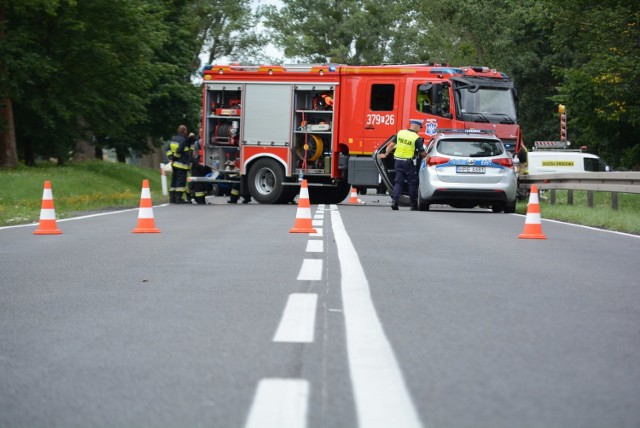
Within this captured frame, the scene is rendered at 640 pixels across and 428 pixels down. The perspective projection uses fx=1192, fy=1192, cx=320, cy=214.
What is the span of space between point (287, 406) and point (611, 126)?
4359 cm

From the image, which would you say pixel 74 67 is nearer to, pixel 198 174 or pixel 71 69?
pixel 71 69

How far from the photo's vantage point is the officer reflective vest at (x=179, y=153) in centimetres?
2831

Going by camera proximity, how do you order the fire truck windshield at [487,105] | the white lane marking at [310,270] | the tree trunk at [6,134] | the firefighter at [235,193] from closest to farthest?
the white lane marking at [310,270], the fire truck windshield at [487,105], the firefighter at [235,193], the tree trunk at [6,134]

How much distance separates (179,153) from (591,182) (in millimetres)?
10058

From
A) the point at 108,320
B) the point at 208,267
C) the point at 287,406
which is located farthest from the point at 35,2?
the point at 287,406

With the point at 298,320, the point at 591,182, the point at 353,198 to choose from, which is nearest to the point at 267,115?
the point at 353,198

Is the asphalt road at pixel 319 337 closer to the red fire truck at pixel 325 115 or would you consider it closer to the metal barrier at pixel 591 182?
the metal barrier at pixel 591 182

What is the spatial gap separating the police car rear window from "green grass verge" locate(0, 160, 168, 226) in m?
7.45

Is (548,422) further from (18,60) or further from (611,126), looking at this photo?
(611,126)

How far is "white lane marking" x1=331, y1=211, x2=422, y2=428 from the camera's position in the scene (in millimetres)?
4473

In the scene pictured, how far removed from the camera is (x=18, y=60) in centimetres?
3728

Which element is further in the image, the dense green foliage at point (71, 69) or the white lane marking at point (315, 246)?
the dense green foliage at point (71, 69)

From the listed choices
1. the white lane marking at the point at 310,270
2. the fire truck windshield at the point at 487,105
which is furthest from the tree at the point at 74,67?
the white lane marking at the point at 310,270

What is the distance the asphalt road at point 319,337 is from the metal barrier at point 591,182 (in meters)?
8.43
